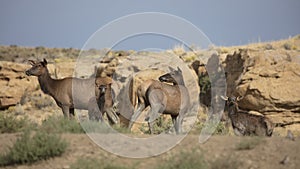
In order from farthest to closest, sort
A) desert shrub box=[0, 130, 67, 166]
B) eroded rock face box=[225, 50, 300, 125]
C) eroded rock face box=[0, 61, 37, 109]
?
eroded rock face box=[0, 61, 37, 109] < eroded rock face box=[225, 50, 300, 125] < desert shrub box=[0, 130, 67, 166]

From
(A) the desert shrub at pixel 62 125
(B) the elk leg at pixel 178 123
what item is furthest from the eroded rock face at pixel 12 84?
(A) the desert shrub at pixel 62 125

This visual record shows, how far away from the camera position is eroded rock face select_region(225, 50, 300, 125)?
2158 centimetres

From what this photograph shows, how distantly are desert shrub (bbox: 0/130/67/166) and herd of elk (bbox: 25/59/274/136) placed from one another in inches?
168

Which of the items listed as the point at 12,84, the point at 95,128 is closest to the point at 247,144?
the point at 95,128

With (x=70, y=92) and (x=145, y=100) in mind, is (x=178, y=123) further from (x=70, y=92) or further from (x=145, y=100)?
(x=70, y=92)

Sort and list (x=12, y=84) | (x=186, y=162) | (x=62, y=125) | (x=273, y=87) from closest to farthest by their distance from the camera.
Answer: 1. (x=186, y=162)
2. (x=62, y=125)
3. (x=273, y=87)
4. (x=12, y=84)

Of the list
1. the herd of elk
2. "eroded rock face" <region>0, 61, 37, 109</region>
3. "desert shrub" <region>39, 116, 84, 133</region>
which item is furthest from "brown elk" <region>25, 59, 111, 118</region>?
"eroded rock face" <region>0, 61, 37, 109</region>

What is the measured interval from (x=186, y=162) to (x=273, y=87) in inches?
523

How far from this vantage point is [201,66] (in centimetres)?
3006

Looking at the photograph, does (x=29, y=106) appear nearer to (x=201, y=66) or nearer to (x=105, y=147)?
(x=201, y=66)

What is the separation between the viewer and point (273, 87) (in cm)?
2200

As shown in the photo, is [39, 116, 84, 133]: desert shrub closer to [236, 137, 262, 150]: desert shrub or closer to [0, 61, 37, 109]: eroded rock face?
[236, 137, 262, 150]: desert shrub

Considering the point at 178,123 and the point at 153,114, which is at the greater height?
the point at 153,114

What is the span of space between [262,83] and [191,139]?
38.2 feet
